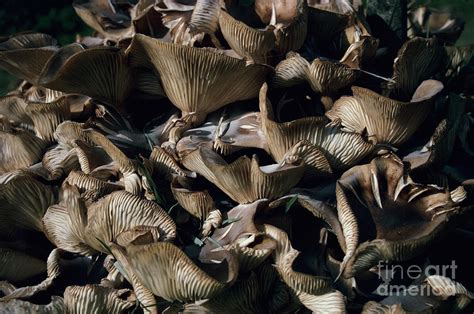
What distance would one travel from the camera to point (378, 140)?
302 cm

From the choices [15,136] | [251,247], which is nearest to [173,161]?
Answer: [251,247]

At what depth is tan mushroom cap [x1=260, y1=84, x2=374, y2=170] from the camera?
9.14 ft

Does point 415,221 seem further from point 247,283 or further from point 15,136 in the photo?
point 15,136

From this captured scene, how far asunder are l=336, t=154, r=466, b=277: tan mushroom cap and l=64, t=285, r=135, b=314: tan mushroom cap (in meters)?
0.81

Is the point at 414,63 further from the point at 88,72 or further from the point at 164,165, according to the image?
the point at 88,72

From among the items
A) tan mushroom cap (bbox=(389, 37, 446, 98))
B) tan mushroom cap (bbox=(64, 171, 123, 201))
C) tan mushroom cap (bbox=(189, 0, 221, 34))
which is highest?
tan mushroom cap (bbox=(189, 0, 221, 34))

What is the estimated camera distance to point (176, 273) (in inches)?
98.2

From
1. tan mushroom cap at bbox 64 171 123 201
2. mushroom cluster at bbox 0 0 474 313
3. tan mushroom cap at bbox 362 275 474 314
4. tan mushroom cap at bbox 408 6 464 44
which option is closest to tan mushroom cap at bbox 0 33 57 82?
mushroom cluster at bbox 0 0 474 313

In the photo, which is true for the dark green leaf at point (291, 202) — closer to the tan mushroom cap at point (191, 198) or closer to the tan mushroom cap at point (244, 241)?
the tan mushroom cap at point (244, 241)

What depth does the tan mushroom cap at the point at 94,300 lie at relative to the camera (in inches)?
105

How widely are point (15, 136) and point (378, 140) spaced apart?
1487mm

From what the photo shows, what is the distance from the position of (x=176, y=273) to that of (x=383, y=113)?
40.8 inches

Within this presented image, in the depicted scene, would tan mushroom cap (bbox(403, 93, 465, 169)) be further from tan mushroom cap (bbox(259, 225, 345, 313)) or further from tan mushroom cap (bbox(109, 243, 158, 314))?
tan mushroom cap (bbox(109, 243, 158, 314))

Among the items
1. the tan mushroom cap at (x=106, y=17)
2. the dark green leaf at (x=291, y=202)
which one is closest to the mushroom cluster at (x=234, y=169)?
the dark green leaf at (x=291, y=202)
